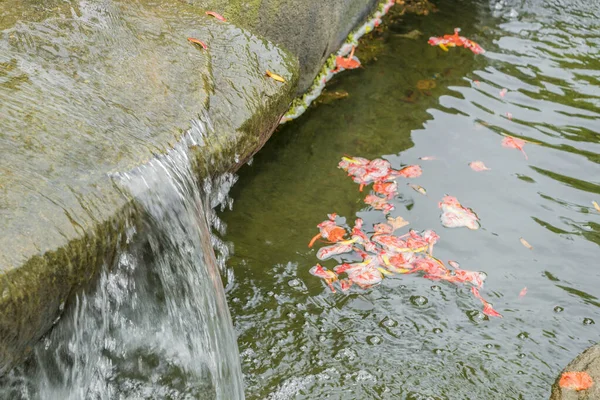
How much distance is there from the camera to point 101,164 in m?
2.98

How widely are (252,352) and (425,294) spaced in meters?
1.09

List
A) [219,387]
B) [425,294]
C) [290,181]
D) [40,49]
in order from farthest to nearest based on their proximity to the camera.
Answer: [290,181] → [425,294] → [40,49] → [219,387]

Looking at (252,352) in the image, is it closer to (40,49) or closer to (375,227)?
(375,227)

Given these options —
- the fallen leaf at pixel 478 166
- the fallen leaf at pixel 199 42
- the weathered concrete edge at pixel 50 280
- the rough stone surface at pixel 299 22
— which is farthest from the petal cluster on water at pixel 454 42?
the weathered concrete edge at pixel 50 280

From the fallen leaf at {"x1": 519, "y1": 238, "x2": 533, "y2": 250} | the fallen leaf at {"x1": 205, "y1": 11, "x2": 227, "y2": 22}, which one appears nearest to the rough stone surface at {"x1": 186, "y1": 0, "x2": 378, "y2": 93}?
the fallen leaf at {"x1": 205, "y1": 11, "x2": 227, "y2": 22}

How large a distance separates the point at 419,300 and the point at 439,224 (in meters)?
0.74

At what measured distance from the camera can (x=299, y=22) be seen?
5125 mm

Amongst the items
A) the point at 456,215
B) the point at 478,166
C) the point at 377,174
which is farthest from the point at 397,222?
the point at 478,166

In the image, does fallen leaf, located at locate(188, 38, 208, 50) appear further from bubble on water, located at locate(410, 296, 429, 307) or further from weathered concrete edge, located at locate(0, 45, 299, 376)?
bubble on water, located at locate(410, 296, 429, 307)

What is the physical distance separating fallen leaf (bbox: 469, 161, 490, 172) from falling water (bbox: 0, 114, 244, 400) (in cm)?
→ 224

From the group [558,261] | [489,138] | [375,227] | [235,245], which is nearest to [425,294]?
[375,227]

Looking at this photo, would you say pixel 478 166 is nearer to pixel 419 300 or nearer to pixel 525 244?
pixel 525 244

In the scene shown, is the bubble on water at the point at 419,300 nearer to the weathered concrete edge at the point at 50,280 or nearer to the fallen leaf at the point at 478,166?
the fallen leaf at the point at 478,166

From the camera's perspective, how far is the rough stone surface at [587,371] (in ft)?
9.77
